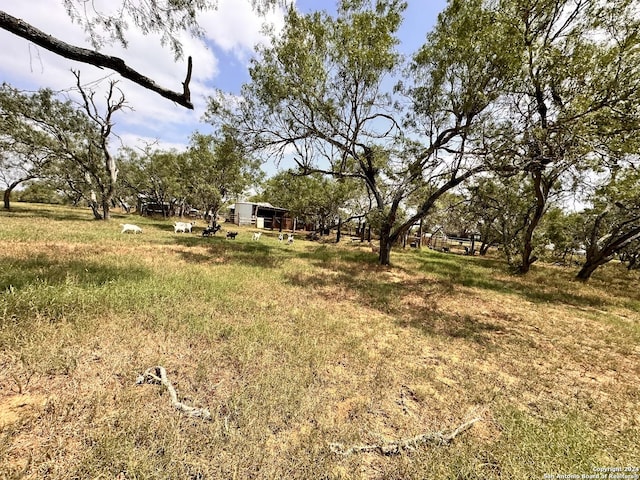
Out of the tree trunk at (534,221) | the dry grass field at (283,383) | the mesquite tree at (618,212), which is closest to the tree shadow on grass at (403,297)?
Result: the dry grass field at (283,383)

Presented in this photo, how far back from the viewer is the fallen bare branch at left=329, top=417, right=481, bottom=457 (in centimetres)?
222

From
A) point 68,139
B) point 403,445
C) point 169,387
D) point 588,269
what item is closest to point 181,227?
point 68,139

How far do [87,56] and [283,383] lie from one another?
5.44 m

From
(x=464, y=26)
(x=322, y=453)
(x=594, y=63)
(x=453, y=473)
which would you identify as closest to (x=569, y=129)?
(x=594, y=63)

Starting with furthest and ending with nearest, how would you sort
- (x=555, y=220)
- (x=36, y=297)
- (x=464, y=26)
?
(x=555, y=220)
(x=464, y=26)
(x=36, y=297)

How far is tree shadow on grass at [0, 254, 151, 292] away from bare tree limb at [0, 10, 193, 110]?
12.1 ft

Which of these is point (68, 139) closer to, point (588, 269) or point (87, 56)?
point (87, 56)

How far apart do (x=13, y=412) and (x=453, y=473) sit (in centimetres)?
368

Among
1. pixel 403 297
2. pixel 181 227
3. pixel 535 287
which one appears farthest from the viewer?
pixel 181 227

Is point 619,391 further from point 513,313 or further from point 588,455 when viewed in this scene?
point 513,313

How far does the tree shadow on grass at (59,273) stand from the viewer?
4.63 metres

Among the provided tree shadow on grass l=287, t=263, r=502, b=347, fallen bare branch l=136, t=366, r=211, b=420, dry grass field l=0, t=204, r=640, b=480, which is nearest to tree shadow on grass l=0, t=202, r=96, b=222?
dry grass field l=0, t=204, r=640, b=480

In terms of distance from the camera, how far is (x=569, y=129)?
5.89 meters

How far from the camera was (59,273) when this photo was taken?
5340 millimetres
